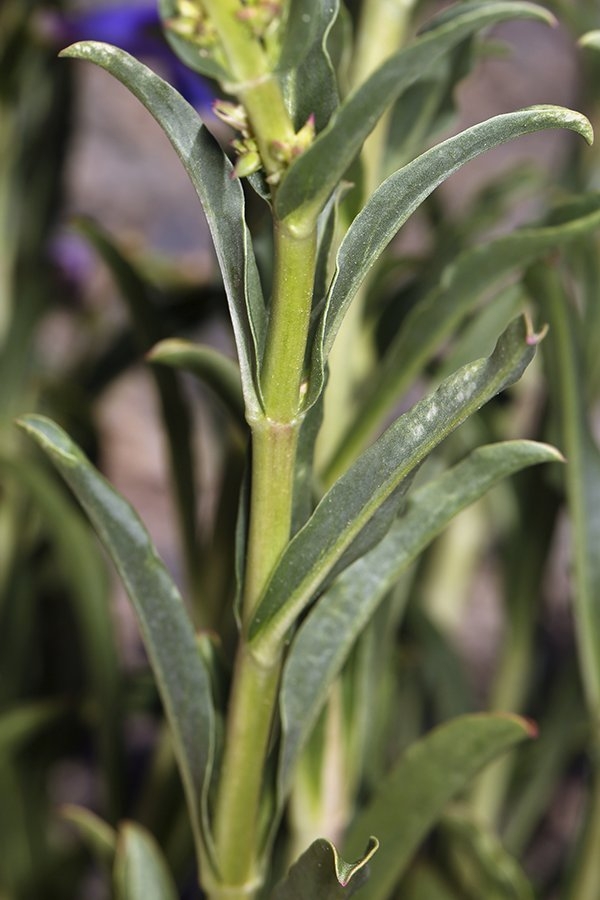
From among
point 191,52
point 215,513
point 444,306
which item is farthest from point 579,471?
point 191,52

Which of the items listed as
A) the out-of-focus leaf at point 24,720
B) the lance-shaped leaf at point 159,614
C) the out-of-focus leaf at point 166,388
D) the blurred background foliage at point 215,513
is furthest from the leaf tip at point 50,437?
the out-of-focus leaf at point 24,720

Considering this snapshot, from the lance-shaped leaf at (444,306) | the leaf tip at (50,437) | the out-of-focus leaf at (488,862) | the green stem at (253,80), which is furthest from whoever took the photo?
the out-of-focus leaf at (488,862)

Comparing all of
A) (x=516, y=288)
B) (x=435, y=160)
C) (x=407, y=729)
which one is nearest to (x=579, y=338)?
(x=516, y=288)

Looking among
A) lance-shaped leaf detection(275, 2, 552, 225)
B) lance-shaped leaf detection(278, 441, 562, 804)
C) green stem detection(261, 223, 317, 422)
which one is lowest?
lance-shaped leaf detection(278, 441, 562, 804)

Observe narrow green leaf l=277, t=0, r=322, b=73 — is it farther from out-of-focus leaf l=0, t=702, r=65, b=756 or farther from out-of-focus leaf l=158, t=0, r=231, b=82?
out-of-focus leaf l=0, t=702, r=65, b=756

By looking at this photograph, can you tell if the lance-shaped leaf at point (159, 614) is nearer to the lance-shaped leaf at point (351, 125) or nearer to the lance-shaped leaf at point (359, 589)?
the lance-shaped leaf at point (359, 589)

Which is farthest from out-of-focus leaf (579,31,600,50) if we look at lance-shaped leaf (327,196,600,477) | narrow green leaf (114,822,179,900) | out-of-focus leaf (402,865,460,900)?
out-of-focus leaf (402,865,460,900)

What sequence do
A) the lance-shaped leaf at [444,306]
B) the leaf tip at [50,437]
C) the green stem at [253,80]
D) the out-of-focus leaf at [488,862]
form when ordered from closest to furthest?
the green stem at [253,80]
the leaf tip at [50,437]
the lance-shaped leaf at [444,306]
the out-of-focus leaf at [488,862]
